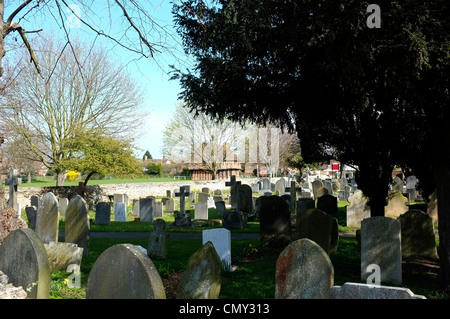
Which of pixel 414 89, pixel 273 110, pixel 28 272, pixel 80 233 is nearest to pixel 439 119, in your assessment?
pixel 414 89

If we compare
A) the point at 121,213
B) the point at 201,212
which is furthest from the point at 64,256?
the point at 201,212

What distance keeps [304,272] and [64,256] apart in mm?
5510

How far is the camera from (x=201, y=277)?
5.83 m

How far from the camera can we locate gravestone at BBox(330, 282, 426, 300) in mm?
4250

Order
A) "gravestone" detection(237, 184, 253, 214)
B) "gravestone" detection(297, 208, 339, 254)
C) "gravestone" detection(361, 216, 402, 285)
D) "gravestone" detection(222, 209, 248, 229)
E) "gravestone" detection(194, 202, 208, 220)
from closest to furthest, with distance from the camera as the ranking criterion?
"gravestone" detection(361, 216, 402, 285) → "gravestone" detection(297, 208, 339, 254) → "gravestone" detection(222, 209, 248, 229) → "gravestone" detection(194, 202, 208, 220) → "gravestone" detection(237, 184, 253, 214)

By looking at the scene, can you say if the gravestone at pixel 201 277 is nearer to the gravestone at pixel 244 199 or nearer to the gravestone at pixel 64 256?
the gravestone at pixel 64 256

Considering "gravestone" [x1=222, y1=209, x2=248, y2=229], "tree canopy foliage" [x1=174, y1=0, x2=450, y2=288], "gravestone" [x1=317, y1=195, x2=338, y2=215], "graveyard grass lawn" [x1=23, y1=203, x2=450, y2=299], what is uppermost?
"tree canopy foliage" [x1=174, y1=0, x2=450, y2=288]

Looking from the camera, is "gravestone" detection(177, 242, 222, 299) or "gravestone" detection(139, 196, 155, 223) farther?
"gravestone" detection(139, 196, 155, 223)

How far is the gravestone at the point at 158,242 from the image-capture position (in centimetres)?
1026

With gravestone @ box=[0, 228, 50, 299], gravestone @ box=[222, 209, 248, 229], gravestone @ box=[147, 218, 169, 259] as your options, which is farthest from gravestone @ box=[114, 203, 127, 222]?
gravestone @ box=[0, 228, 50, 299]

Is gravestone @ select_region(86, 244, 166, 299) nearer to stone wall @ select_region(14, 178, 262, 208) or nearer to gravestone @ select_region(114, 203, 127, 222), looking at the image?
gravestone @ select_region(114, 203, 127, 222)

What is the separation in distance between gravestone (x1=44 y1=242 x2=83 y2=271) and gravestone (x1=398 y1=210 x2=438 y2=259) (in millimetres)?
7730

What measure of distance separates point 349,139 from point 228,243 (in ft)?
16.2

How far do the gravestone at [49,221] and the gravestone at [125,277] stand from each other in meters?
6.42
